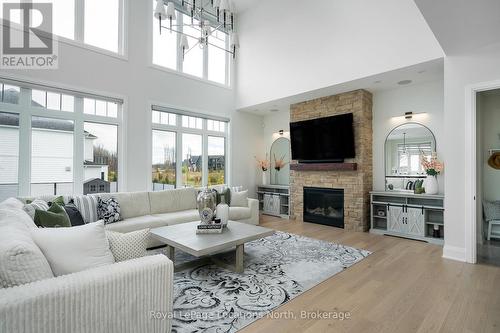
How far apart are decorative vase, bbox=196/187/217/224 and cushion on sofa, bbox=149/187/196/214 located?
1500 mm

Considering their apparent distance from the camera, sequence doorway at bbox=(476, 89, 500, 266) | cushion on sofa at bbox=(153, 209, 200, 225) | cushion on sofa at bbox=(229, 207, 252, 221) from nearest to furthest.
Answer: cushion on sofa at bbox=(153, 209, 200, 225) < doorway at bbox=(476, 89, 500, 266) < cushion on sofa at bbox=(229, 207, 252, 221)

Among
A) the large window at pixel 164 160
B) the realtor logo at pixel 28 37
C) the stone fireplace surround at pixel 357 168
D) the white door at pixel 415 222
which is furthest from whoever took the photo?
the large window at pixel 164 160

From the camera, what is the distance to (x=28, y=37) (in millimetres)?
3777

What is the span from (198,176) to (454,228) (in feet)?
15.8

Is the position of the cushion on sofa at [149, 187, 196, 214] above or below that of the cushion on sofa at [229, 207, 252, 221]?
above

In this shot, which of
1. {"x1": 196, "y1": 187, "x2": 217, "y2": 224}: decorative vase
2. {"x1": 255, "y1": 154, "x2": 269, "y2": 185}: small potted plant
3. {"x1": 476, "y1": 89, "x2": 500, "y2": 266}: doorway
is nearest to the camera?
{"x1": 196, "y1": 187, "x2": 217, "y2": 224}: decorative vase

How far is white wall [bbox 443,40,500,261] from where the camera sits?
336 centimetres

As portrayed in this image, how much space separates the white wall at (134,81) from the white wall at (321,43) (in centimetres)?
160

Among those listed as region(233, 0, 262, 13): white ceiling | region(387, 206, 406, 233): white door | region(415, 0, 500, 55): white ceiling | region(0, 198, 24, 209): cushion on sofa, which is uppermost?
region(233, 0, 262, 13): white ceiling

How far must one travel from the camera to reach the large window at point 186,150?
17.5 feet

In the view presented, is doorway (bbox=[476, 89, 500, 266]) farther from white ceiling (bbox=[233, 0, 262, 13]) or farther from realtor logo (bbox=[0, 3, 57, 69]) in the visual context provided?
realtor logo (bbox=[0, 3, 57, 69])

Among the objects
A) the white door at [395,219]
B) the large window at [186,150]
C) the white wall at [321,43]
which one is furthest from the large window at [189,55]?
the white door at [395,219]

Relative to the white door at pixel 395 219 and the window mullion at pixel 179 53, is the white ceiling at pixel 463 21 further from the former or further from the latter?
the window mullion at pixel 179 53

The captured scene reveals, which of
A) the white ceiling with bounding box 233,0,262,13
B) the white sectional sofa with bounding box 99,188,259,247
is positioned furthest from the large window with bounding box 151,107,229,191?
the white ceiling with bounding box 233,0,262,13
